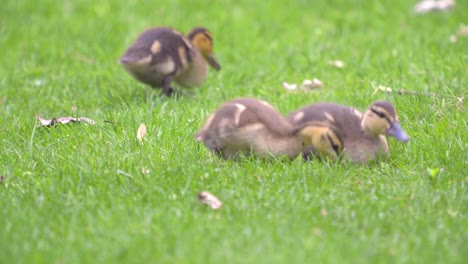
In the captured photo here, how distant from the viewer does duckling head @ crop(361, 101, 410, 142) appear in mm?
4699

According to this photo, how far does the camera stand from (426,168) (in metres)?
4.66

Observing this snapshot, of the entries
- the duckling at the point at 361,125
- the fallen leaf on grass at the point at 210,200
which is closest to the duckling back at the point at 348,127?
the duckling at the point at 361,125

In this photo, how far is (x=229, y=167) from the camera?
475 centimetres

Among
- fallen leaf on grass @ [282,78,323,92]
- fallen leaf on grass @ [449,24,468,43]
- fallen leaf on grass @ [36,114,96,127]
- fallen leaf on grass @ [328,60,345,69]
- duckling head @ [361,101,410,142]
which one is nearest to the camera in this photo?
duckling head @ [361,101,410,142]

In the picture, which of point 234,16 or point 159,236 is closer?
point 159,236

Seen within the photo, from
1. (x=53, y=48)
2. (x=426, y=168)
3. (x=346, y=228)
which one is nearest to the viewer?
(x=346, y=228)

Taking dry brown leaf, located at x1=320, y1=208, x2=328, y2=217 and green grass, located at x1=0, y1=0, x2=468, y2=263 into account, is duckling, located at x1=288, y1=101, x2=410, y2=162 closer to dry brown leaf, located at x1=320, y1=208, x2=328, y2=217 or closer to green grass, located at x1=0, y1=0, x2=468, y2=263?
green grass, located at x1=0, y1=0, x2=468, y2=263

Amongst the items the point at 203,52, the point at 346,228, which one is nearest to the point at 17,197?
the point at 346,228

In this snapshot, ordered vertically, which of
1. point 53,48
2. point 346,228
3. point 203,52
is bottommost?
point 53,48

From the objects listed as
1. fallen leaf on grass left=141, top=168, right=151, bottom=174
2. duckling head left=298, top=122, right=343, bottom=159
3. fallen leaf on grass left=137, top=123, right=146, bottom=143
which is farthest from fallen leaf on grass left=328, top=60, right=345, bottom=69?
fallen leaf on grass left=141, top=168, right=151, bottom=174

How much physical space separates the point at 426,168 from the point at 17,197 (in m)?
2.33

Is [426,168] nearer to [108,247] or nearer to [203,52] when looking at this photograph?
[108,247]

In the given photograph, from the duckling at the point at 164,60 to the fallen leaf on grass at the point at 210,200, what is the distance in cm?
250

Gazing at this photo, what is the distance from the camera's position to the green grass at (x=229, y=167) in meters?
3.66
